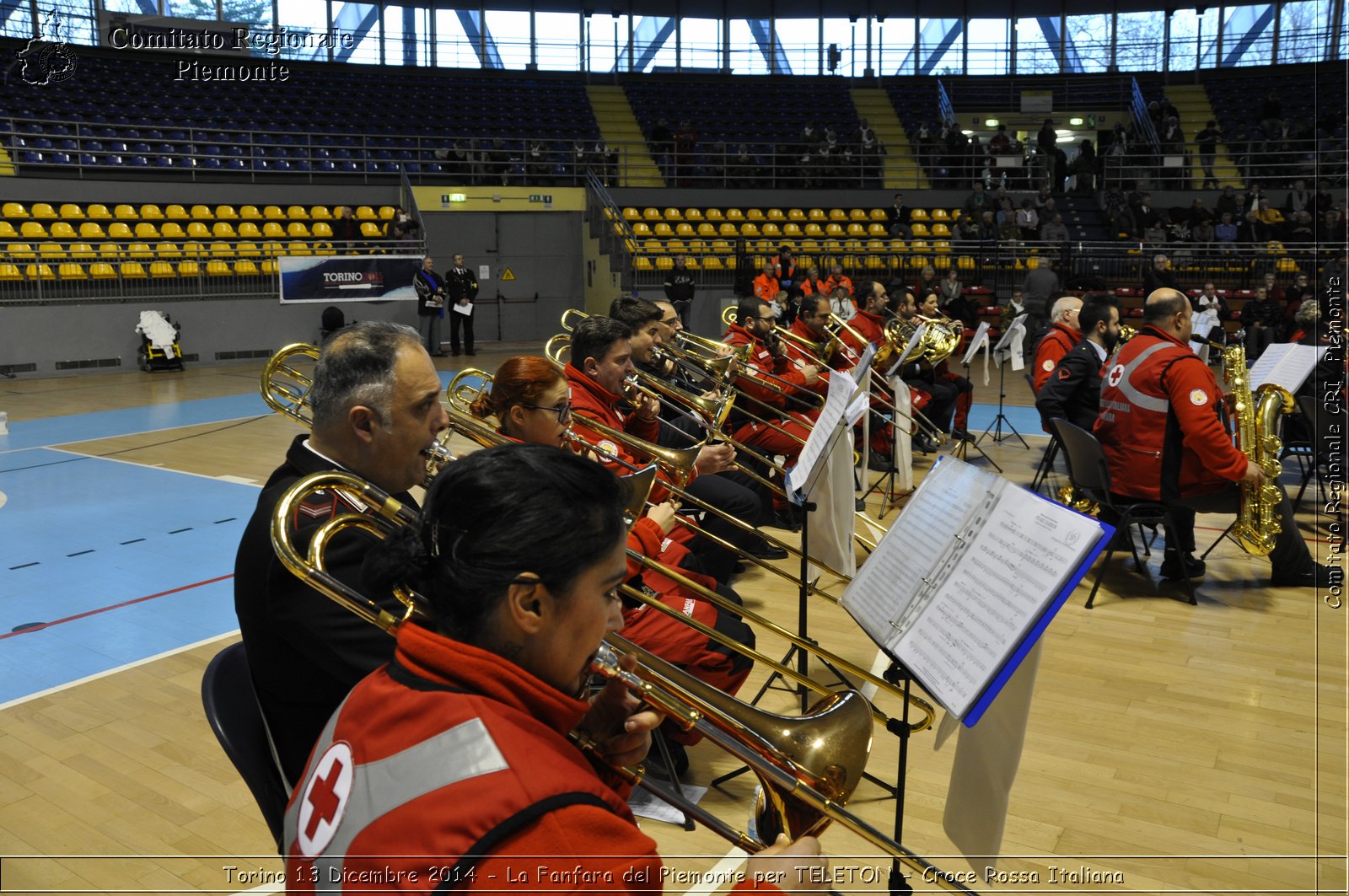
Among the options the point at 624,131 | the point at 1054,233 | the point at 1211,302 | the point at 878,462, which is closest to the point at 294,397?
the point at 878,462

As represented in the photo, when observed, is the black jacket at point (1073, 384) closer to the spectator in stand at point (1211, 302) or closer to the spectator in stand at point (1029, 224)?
the spectator in stand at point (1211, 302)

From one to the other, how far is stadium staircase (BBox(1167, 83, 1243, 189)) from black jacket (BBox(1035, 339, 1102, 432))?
49.2 feet

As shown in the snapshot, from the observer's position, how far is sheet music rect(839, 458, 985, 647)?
79.4 inches

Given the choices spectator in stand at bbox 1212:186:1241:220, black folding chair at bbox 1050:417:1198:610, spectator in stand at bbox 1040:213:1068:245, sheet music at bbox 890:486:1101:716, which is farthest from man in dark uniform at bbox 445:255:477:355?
sheet music at bbox 890:486:1101:716

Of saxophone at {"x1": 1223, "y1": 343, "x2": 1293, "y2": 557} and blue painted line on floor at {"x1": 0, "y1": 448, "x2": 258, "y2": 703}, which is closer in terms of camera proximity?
blue painted line on floor at {"x1": 0, "y1": 448, "x2": 258, "y2": 703}

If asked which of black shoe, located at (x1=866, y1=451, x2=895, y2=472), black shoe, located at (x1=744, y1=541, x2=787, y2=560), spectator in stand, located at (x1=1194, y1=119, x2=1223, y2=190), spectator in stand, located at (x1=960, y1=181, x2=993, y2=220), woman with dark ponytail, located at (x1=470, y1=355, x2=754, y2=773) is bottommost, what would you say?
black shoe, located at (x1=744, y1=541, x2=787, y2=560)

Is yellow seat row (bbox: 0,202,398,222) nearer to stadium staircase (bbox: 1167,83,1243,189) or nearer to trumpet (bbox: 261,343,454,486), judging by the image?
trumpet (bbox: 261,343,454,486)

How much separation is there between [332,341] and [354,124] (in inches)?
687

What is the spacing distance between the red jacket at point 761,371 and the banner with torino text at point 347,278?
9.17m

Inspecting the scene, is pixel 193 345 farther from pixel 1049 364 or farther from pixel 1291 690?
pixel 1291 690

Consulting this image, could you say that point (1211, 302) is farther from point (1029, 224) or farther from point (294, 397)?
point (294, 397)

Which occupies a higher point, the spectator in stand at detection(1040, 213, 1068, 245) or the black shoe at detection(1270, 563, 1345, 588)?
the spectator in stand at detection(1040, 213, 1068, 245)

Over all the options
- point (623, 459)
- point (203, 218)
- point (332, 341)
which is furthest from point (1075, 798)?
point (203, 218)

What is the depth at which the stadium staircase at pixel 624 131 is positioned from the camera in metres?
19.1
